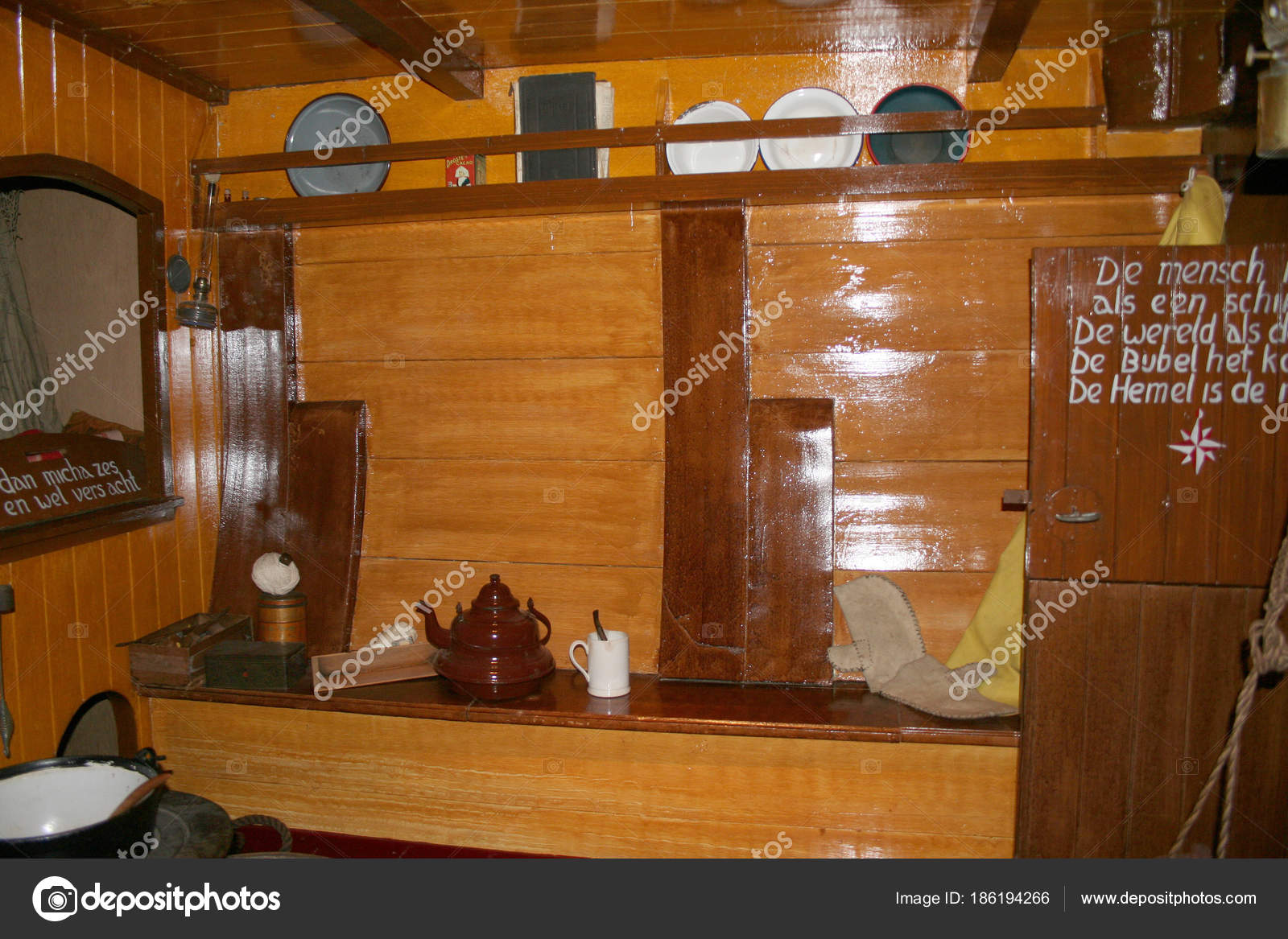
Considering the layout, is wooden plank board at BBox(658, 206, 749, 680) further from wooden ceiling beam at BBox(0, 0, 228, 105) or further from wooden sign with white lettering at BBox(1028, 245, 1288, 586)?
wooden ceiling beam at BBox(0, 0, 228, 105)

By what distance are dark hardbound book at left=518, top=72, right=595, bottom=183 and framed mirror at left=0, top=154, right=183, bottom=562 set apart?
126 centimetres

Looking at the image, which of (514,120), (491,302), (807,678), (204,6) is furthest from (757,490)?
(204,6)

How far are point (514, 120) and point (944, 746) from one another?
231 cm

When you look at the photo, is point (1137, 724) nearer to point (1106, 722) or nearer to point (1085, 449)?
point (1106, 722)

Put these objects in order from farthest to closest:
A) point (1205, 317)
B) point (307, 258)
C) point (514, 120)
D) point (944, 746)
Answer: point (307, 258) → point (514, 120) → point (944, 746) → point (1205, 317)

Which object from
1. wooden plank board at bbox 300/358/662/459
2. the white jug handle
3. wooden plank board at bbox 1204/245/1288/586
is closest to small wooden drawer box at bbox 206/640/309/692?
wooden plank board at bbox 300/358/662/459

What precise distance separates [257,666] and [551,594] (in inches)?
37.0

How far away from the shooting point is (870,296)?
2586 mm

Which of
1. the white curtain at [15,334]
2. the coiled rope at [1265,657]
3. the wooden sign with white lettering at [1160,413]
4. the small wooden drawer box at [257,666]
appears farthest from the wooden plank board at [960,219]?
the white curtain at [15,334]

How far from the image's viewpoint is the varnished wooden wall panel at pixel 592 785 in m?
2.31

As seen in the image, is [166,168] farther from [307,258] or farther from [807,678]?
[807,678]

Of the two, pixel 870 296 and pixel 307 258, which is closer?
pixel 870 296

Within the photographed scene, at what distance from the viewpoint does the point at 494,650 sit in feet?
8.18

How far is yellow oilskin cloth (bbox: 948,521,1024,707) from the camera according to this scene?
7.82 ft
